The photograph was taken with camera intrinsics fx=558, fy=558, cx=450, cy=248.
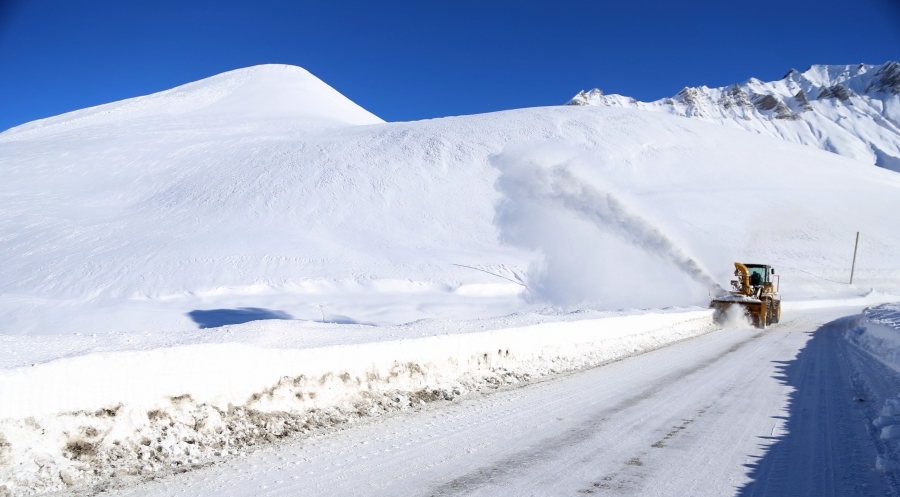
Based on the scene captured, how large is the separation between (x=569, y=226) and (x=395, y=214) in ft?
64.3

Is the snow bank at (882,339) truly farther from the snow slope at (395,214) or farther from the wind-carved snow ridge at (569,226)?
the snow slope at (395,214)

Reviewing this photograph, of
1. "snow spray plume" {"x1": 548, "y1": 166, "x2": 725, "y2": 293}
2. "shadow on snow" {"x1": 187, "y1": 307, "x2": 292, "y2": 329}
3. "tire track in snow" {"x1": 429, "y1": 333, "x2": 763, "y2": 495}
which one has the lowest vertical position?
"shadow on snow" {"x1": 187, "y1": 307, "x2": 292, "y2": 329}

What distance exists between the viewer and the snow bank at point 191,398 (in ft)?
14.0

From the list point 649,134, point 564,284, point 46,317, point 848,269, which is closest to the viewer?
point 46,317

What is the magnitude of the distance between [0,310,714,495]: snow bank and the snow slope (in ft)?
48.6

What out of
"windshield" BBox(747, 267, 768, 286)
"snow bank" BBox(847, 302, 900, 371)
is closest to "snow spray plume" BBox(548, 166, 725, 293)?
"windshield" BBox(747, 267, 768, 286)

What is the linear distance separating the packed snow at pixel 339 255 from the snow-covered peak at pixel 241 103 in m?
0.81

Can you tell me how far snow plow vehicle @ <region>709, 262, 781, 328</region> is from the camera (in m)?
22.2

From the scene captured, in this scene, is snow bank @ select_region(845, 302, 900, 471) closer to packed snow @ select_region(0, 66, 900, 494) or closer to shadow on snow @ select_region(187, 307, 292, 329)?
packed snow @ select_region(0, 66, 900, 494)

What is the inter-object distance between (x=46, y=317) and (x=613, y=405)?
2114 centimetres

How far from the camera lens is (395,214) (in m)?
41.7

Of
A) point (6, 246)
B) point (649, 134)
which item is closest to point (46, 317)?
point (6, 246)

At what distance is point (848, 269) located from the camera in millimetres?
53875

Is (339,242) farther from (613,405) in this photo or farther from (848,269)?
(848,269)
